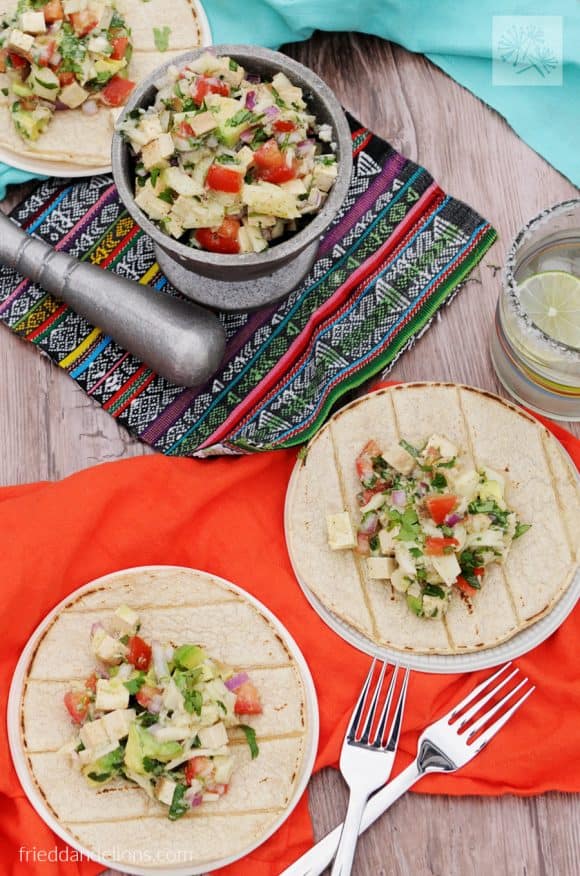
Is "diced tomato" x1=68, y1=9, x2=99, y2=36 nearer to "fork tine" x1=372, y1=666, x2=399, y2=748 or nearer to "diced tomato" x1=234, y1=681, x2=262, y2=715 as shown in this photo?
"diced tomato" x1=234, y1=681, x2=262, y2=715

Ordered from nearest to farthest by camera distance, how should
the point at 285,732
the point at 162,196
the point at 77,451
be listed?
the point at 162,196, the point at 285,732, the point at 77,451

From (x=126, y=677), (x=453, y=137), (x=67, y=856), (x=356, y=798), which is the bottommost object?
(x=67, y=856)

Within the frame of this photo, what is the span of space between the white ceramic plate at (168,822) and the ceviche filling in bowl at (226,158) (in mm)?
934

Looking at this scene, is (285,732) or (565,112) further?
(565,112)

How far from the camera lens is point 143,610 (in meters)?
2.52

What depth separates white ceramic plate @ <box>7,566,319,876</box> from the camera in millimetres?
2367

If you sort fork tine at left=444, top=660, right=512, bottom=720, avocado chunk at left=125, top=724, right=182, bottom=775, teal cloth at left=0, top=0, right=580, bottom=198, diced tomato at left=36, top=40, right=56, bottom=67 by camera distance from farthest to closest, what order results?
teal cloth at left=0, top=0, right=580, bottom=198
diced tomato at left=36, top=40, right=56, bottom=67
fork tine at left=444, top=660, right=512, bottom=720
avocado chunk at left=125, top=724, right=182, bottom=775

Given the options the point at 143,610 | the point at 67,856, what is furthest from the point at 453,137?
the point at 67,856

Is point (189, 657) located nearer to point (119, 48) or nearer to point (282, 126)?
point (282, 126)

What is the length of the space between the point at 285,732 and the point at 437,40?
82.6 inches

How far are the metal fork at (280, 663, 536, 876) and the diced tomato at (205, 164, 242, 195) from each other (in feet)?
4.77

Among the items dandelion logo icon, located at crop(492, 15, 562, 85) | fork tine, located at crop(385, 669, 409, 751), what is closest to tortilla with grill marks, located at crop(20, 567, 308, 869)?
fork tine, located at crop(385, 669, 409, 751)

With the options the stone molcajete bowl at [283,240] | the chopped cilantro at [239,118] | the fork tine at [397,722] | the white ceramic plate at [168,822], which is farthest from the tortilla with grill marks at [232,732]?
the chopped cilantro at [239,118]

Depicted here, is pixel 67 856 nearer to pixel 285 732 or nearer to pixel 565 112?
pixel 285 732
